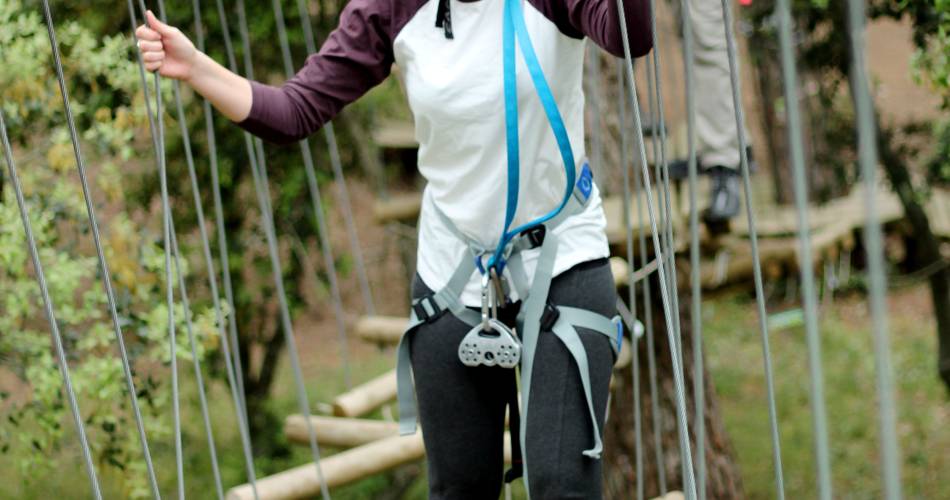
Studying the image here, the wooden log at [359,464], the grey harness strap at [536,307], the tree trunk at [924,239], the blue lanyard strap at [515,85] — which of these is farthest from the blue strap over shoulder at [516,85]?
the tree trunk at [924,239]

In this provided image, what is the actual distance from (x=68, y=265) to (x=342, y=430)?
77cm

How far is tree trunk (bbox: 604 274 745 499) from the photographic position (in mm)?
3904

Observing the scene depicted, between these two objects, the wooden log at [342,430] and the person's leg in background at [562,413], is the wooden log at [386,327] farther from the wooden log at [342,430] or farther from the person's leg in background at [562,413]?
the person's leg in background at [562,413]

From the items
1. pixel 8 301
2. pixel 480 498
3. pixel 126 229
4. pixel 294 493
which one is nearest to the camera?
pixel 480 498

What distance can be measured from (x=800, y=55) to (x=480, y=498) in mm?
3341

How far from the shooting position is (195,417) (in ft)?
17.5

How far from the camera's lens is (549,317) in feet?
5.39

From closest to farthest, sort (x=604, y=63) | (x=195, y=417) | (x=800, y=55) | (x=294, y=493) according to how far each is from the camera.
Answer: (x=294, y=493) → (x=604, y=63) → (x=800, y=55) → (x=195, y=417)

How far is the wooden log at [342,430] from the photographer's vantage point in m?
2.71

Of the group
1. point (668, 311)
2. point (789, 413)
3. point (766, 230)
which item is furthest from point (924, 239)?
point (668, 311)

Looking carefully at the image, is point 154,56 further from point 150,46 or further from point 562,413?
point 562,413

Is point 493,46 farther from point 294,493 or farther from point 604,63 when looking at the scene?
point 604,63

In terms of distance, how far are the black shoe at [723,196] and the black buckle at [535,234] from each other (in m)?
1.90

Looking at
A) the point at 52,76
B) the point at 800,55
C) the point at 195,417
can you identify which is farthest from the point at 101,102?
the point at 800,55
